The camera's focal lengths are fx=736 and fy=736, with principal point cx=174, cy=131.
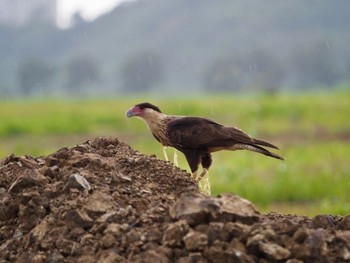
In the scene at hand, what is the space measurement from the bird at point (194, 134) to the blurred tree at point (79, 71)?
324ft

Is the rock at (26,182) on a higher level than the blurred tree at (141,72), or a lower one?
lower

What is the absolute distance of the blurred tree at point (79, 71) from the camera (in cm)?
10375

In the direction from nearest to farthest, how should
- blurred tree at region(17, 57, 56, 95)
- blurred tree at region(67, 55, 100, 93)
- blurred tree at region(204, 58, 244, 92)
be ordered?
1. blurred tree at region(204, 58, 244, 92)
2. blurred tree at region(17, 57, 56, 95)
3. blurred tree at region(67, 55, 100, 93)

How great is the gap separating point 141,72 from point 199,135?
9897 centimetres

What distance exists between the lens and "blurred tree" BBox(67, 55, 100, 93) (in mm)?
103750

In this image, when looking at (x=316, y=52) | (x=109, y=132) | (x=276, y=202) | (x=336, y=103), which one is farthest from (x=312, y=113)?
(x=316, y=52)

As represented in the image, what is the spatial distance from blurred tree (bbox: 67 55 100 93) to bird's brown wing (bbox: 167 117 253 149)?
324 feet

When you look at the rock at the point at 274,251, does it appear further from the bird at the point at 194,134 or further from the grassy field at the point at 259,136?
the grassy field at the point at 259,136

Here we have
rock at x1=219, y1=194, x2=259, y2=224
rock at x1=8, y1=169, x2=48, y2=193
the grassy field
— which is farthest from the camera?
the grassy field

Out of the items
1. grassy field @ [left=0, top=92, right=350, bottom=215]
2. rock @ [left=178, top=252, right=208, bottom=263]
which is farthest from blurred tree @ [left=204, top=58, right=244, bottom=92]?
rock @ [left=178, top=252, right=208, bottom=263]

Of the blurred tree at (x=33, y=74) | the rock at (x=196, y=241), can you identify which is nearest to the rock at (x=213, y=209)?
the rock at (x=196, y=241)

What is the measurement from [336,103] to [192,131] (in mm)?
30933

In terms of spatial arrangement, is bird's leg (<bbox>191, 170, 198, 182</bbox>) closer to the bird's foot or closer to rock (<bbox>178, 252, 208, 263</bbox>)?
the bird's foot

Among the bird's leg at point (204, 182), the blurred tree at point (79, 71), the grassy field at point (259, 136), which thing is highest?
the blurred tree at point (79, 71)
